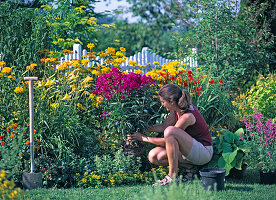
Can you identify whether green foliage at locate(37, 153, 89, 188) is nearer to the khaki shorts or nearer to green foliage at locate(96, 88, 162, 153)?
green foliage at locate(96, 88, 162, 153)

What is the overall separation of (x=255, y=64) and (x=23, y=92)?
6.39 meters

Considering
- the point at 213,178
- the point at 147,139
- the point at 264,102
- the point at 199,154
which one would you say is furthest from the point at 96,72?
the point at 264,102

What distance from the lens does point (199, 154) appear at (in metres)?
4.24

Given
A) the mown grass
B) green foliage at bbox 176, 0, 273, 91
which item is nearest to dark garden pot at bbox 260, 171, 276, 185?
the mown grass

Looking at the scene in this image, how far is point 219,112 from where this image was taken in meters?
5.20

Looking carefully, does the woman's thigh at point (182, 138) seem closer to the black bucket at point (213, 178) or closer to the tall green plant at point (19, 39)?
the black bucket at point (213, 178)

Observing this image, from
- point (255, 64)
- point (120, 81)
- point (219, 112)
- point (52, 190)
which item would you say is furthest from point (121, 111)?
point (255, 64)

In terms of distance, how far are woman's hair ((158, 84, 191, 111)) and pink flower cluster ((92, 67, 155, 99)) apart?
46 cm

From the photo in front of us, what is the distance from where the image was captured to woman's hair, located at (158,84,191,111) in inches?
164

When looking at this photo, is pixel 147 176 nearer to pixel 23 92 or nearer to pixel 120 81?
pixel 120 81

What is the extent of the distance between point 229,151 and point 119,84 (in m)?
1.58

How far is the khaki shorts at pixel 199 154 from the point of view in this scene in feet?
13.8

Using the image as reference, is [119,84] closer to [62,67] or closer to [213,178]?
[62,67]

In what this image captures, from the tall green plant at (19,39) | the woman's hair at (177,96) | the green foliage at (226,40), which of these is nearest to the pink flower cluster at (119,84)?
the woman's hair at (177,96)
